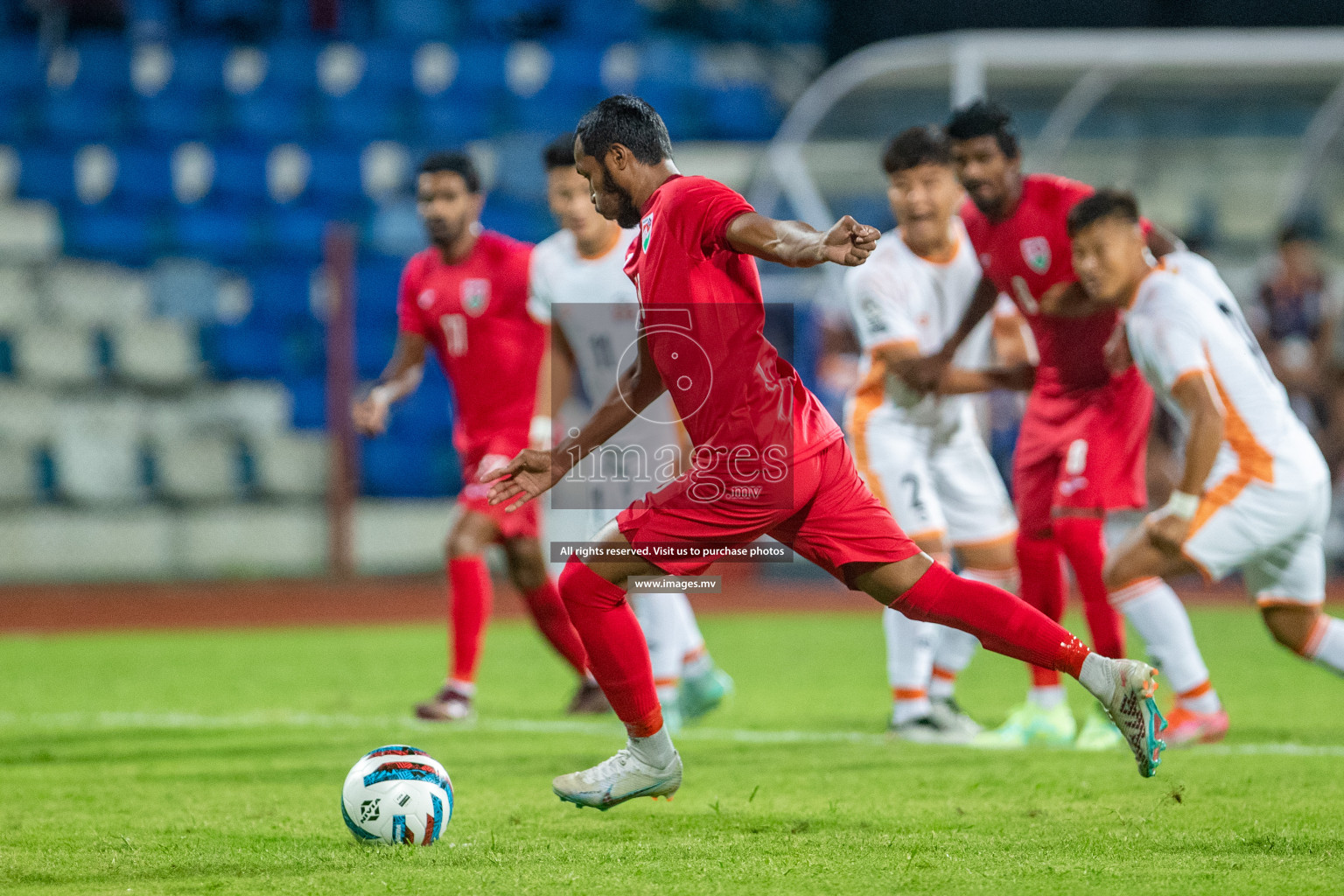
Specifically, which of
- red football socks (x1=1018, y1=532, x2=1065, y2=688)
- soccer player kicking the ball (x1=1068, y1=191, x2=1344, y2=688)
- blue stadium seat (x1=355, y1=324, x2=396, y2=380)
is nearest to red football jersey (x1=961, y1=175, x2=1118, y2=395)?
soccer player kicking the ball (x1=1068, y1=191, x2=1344, y2=688)

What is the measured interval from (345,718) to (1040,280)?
3.57 meters

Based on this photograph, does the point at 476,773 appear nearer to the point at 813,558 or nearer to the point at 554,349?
the point at 813,558

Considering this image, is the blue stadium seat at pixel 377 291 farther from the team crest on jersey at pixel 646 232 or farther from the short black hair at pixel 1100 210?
the team crest on jersey at pixel 646 232

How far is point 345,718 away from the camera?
719 centimetres

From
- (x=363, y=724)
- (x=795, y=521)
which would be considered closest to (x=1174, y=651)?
(x=795, y=521)

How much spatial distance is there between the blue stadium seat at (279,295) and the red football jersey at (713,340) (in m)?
10.7

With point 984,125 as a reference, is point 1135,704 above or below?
below

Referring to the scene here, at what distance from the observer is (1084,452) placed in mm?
6344

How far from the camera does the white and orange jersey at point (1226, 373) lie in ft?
18.7

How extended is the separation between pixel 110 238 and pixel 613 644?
11921 millimetres

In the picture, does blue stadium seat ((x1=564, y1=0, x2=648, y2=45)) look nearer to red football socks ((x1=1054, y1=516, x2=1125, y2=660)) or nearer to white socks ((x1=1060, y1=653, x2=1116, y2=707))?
red football socks ((x1=1054, y1=516, x2=1125, y2=660))

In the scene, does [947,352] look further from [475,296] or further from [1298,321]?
[1298,321]

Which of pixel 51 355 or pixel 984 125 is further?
pixel 51 355

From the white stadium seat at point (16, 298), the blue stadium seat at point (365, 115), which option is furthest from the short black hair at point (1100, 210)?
the blue stadium seat at point (365, 115)
